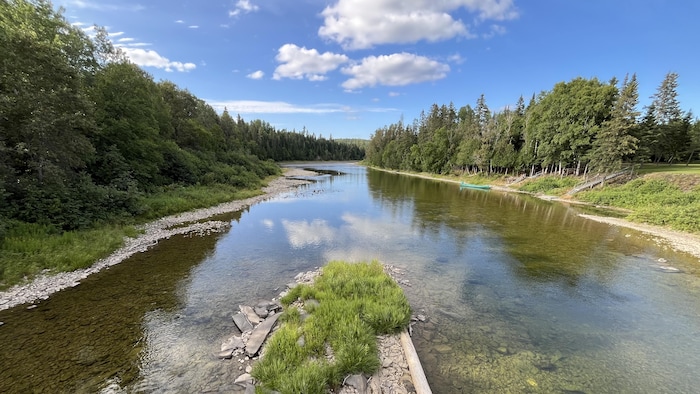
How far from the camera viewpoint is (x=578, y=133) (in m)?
40.7

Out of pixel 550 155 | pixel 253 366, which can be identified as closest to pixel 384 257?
pixel 253 366

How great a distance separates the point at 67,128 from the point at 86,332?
12.2 m

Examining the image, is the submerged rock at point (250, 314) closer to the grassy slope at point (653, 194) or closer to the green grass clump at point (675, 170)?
the grassy slope at point (653, 194)

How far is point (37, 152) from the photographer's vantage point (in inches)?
529

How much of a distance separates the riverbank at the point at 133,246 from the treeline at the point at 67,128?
7.19ft

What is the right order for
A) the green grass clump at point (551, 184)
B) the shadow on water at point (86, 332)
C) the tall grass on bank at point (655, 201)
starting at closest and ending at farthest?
the shadow on water at point (86, 332)
the tall grass on bank at point (655, 201)
the green grass clump at point (551, 184)

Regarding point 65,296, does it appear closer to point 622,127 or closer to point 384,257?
point 384,257

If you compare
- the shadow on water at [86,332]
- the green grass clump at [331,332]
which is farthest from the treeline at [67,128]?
the green grass clump at [331,332]

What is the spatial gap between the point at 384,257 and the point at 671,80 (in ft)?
208

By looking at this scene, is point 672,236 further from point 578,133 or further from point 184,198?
point 184,198

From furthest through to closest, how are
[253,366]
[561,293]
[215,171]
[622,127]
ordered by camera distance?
1. [215,171]
2. [622,127]
3. [561,293]
4. [253,366]

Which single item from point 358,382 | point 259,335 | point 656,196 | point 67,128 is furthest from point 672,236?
point 67,128

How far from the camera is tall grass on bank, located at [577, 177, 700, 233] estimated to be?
21156 mm

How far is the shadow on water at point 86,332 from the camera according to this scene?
609cm
